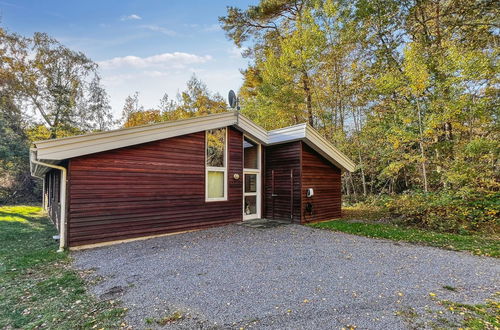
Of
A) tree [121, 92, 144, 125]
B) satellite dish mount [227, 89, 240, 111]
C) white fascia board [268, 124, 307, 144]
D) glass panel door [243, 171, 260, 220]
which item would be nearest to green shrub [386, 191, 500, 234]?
white fascia board [268, 124, 307, 144]

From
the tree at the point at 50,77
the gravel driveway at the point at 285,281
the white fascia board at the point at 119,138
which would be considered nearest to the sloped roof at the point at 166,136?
the white fascia board at the point at 119,138

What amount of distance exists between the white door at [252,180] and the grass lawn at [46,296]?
5.05 m

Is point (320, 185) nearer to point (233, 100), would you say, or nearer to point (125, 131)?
point (233, 100)

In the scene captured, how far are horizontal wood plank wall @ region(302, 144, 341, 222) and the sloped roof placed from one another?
28 cm

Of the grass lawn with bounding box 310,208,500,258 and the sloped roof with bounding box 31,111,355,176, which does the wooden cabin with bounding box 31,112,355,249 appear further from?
the grass lawn with bounding box 310,208,500,258

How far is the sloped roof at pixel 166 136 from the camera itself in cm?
485

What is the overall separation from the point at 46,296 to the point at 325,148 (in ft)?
25.1

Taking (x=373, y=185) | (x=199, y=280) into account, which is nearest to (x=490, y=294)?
(x=199, y=280)

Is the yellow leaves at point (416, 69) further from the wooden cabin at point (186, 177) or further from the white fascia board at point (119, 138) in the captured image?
the white fascia board at point (119, 138)

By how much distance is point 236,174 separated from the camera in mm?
7812

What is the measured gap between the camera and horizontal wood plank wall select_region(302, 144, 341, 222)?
8.15 metres

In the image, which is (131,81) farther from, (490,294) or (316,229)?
(490,294)

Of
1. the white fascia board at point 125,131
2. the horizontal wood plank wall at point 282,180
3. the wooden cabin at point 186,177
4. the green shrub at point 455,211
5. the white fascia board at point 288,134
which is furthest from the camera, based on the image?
the horizontal wood plank wall at point 282,180

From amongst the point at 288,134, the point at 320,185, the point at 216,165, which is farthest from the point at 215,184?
the point at 320,185
